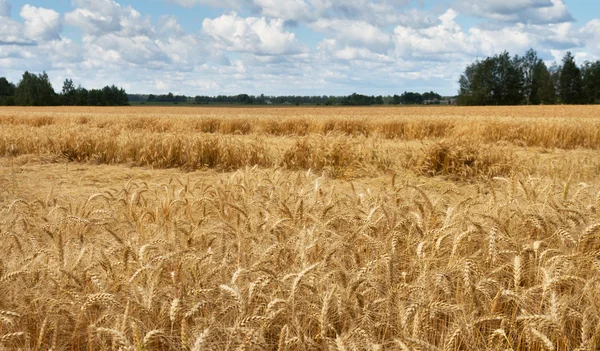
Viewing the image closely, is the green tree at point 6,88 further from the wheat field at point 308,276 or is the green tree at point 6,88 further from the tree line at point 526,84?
the wheat field at point 308,276

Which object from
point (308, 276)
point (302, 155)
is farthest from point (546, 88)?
point (308, 276)

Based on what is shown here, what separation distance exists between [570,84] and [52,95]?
80900 mm

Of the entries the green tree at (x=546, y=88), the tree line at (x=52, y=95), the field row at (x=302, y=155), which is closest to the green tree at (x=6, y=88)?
the tree line at (x=52, y=95)

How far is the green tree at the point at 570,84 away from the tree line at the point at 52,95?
68.9 meters

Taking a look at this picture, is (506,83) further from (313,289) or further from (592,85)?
(313,289)

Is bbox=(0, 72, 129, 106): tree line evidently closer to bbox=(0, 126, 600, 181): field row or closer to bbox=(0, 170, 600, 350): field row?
bbox=(0, 126, 600, 181): field row

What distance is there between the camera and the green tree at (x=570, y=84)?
69812mm

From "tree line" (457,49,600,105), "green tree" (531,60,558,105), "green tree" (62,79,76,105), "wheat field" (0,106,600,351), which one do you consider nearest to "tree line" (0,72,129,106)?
"green tree" (62,79,76,105)

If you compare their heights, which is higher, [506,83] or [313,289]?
[506,83]

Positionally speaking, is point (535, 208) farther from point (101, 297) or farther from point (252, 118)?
point (252, 118)

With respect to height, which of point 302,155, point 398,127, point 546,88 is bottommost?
point 302,155

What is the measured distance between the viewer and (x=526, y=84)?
7588 centimetres

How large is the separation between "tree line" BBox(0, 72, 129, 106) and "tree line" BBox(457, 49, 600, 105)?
5727 cm

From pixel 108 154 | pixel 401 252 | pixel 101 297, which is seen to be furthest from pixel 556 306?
pixel 108 154
